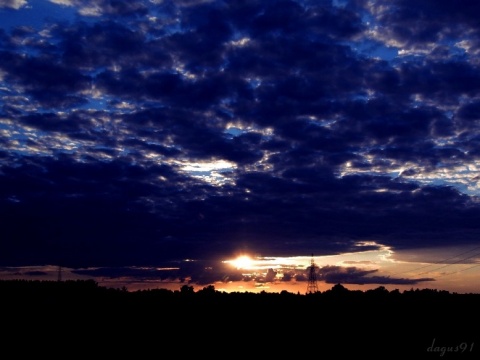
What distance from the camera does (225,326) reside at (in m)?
73.9

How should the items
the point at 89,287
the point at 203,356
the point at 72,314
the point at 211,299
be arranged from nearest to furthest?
the point at 203,356 → the point at 72,314 → the point at 211,299 → the point at 89,287

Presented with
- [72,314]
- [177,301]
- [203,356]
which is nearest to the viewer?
[203,356]

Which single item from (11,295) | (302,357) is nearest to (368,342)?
(302,357)

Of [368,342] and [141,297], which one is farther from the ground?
[141,297]

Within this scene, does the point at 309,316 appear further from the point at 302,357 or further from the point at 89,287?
the point at 89,287

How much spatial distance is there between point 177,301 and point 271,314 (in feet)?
55.7

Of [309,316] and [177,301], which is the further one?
[177,301]

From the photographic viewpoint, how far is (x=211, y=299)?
317 ft

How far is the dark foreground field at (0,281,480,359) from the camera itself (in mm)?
60656

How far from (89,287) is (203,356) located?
53.3 m

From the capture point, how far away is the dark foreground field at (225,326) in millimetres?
60656

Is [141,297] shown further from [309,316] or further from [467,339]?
[467,339]

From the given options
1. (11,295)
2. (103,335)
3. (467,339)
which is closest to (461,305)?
(467,339)

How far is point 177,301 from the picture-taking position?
8962 centimetres
